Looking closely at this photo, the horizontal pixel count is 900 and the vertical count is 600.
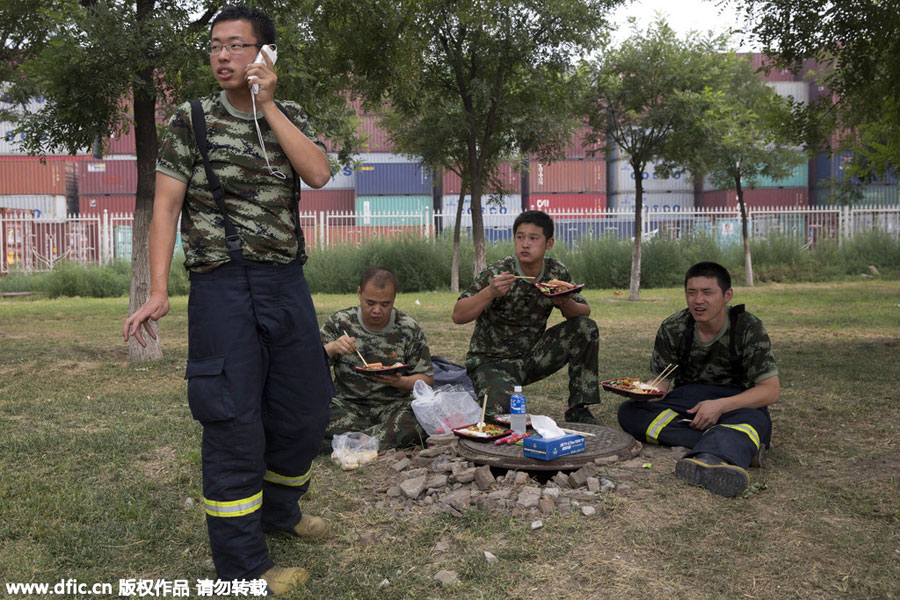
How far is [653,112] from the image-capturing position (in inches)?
659

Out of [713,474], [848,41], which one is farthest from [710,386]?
[848,41]

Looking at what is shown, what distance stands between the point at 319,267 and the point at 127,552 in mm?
17671

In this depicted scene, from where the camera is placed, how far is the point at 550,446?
13.4ft

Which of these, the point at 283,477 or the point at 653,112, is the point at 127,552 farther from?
the point at 653,112

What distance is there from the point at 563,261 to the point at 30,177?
90.6 feet

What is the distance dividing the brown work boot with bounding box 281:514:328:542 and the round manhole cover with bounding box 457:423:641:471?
1.03 m

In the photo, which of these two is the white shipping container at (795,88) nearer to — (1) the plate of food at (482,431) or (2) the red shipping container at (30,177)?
(2) the red shipping container at (30,177)

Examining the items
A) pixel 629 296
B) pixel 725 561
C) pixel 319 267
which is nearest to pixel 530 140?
pixel 629 296

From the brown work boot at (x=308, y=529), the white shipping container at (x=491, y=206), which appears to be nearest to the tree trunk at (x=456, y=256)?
the white shipping container at (x=491, y=206)

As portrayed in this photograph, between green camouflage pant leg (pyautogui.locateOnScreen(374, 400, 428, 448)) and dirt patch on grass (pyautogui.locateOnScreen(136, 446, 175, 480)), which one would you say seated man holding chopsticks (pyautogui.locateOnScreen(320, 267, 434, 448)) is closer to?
green camouflage pant leg (pyautogui.locateOnScreen(374, 400, 428, 448))

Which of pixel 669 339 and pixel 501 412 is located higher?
pixel 669 339

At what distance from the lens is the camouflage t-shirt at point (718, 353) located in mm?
4590

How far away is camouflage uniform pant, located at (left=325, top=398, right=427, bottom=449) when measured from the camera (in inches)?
194

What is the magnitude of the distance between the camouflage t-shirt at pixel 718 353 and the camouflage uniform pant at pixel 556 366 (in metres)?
0.46
